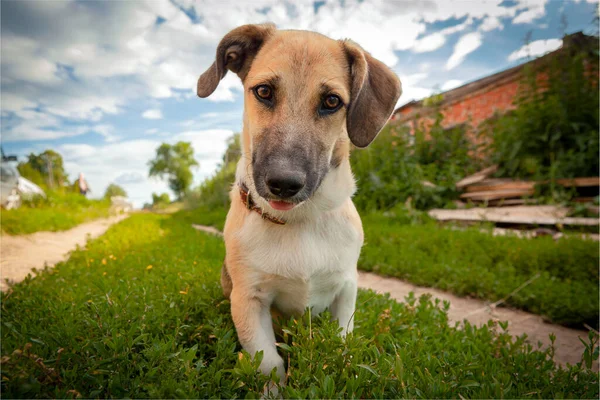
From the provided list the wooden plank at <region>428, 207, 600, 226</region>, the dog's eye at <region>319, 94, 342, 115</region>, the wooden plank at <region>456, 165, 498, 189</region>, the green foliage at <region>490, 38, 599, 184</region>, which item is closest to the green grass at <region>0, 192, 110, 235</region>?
the dog's eye at <region>319, 94, 342, 115</region>

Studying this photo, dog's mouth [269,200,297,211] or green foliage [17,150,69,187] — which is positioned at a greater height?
green foliage [17,150,69,187]

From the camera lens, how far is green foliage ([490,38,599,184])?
24.6 feet

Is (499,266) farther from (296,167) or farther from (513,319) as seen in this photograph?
(296,167)

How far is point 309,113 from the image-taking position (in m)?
2.20

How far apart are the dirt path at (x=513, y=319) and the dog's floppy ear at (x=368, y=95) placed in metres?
2.35

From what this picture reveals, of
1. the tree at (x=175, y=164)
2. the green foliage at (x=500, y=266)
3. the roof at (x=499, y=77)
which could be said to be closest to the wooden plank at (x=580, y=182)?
the green foliage at (x=500, y=266)

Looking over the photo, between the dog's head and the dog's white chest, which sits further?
the dog's white chest

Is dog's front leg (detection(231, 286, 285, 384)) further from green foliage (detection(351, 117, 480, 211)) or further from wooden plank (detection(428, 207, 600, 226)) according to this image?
green foliage (detection(351, 117, 480, 211))

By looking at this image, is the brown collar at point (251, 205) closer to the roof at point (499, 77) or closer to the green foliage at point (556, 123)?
the green foliage at point (556, 123)

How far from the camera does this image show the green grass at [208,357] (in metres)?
1.53

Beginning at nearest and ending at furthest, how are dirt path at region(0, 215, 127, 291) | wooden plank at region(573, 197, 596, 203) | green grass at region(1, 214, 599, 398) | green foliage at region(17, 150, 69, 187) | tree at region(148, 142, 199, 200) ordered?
green grass at region(1, 214, 599, 398) → dirt path at region(0, 215, 127, 291) → wooden plank at region(573, 197, 596, 203) → green foliage at region(17, 150, 69, 187) → tree at region(148, 142, 199, 200)

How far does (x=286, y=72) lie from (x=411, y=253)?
4088 mm

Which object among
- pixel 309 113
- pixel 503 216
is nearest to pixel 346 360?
pixel 309 113

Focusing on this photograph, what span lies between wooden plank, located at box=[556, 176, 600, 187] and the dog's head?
22.2 ft
